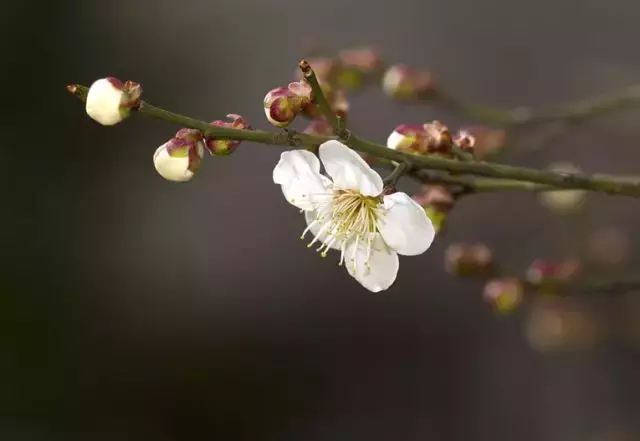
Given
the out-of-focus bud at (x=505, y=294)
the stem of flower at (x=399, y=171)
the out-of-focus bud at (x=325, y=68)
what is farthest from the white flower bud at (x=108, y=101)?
the out-of-focus bud at (x=505, y=294)

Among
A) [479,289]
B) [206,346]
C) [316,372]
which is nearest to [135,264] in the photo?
[206,346]

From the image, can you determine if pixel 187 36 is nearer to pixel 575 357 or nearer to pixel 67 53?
pixel 67 53

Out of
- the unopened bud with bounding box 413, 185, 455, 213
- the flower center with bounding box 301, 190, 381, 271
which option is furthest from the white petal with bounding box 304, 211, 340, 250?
the unopened bud with bounding box 413, 185, 455, 213

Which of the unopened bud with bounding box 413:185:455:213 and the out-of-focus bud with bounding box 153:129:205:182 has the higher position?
the unopened bud with bounding box 413:185:455:213

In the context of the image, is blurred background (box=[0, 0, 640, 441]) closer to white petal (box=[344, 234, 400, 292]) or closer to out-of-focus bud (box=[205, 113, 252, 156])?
white petal (box=[344, 234, 400, 292])

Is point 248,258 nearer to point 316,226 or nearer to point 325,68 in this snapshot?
point 325,68

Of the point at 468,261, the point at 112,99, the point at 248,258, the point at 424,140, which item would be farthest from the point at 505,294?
the point at 248,258

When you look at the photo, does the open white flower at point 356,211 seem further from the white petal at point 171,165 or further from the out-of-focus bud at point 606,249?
the out-of-focus bud at point 606,249

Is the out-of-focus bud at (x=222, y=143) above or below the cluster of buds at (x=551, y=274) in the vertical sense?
below
